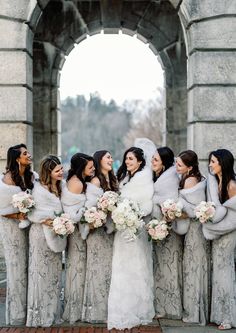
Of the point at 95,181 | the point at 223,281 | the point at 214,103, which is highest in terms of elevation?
the point at 214,103

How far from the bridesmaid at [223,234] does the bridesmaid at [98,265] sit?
1242mm

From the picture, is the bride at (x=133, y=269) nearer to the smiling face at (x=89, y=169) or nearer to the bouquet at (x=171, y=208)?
the bouquet at (x=171, y=208)

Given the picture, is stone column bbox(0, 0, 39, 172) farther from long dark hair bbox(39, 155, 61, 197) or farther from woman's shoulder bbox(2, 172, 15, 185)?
long dark hair bbox(39, 155, 61, 197)

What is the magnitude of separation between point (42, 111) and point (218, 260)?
8.60m

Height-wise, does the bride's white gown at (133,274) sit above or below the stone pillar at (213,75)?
below

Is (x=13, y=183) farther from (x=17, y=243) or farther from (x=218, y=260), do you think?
(x=218, y=260)

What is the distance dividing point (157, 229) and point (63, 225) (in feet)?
3.58

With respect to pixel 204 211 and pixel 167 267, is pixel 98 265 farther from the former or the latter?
pixel 204 211

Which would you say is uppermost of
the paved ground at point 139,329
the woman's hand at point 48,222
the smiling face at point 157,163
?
the smiling face at point 157,163

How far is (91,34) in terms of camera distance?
14969mm

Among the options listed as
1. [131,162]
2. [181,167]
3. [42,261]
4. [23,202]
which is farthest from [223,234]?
[23,202]

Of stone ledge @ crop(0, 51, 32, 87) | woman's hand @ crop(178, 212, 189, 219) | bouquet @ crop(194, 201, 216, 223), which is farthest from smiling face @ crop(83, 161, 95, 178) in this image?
stone ledge @ crop(0, 51, 32, 87)

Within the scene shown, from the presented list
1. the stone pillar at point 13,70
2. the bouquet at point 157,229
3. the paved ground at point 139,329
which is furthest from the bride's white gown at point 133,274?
the stone pillar at point 13,70

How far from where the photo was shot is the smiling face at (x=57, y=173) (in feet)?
23.0
